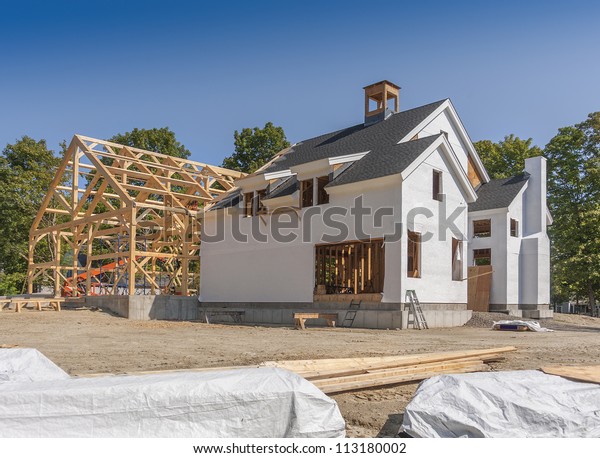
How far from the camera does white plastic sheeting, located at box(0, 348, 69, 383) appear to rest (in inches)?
217

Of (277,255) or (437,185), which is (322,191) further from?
(437,185)

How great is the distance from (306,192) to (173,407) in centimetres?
1938

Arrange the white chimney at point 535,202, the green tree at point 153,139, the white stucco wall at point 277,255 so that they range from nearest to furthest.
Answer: the white stucco wall at point 277,255
the white chimney at point 535,202
the green tree at point 153,139

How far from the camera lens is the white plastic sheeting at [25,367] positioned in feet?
18.1

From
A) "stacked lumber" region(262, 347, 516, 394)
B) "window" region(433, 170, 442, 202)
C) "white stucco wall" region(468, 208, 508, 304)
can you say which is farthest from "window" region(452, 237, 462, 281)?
"stacked lumber" region(262, 347, 516, 394)

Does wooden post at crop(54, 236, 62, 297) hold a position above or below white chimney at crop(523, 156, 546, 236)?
below

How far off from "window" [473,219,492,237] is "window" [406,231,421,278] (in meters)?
8.25

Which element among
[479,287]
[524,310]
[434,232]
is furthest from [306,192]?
[524,310]

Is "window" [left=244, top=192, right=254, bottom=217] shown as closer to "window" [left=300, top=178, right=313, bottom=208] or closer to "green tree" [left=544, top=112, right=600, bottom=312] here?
"window" [left=300, top=178, right=313, bottom=208]

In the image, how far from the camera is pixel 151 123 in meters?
46.5

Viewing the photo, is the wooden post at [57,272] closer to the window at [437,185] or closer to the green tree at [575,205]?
the window at [437,185]

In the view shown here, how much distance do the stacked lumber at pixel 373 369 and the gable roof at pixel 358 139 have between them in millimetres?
14794

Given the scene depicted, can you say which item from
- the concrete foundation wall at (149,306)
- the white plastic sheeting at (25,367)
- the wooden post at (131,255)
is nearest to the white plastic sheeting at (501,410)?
the white plastic sheeting at (25,367)
